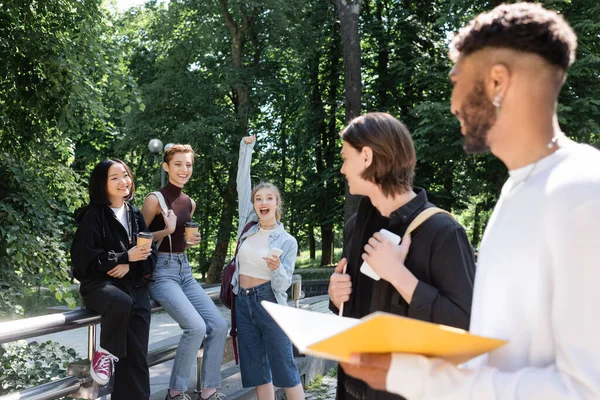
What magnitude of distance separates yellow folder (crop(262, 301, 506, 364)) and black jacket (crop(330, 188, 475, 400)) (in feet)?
3.36

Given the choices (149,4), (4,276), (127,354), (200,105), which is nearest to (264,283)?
(127,354)


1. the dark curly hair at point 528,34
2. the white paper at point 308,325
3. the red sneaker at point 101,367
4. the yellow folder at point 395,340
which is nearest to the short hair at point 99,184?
the red sneaker at point 101,367

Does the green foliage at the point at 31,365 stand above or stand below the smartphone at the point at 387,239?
below

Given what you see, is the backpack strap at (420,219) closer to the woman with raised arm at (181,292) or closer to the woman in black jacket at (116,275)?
the woman in black jacket at (116,275)

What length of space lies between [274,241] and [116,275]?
4.32 feet

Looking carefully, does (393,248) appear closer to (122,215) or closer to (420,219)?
(420,219)

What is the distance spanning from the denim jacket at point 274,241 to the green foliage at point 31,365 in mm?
1628

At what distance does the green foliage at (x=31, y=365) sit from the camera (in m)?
5.25

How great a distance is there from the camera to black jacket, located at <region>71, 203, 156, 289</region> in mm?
4172

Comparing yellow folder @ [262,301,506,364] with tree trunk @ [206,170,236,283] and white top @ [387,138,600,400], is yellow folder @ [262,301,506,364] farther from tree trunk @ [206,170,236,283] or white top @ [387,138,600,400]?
tree trunk @ [206,170,236,283]

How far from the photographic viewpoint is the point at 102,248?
426 centimetres

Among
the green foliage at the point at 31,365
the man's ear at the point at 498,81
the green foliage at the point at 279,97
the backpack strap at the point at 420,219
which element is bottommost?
the green foliage at the point at 31,365

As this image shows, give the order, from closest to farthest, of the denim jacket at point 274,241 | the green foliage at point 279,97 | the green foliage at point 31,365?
the denim jacket at point 274,241, the green foliage at point 31,365, the green foliage at point 279,97

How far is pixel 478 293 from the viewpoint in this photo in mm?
1369
